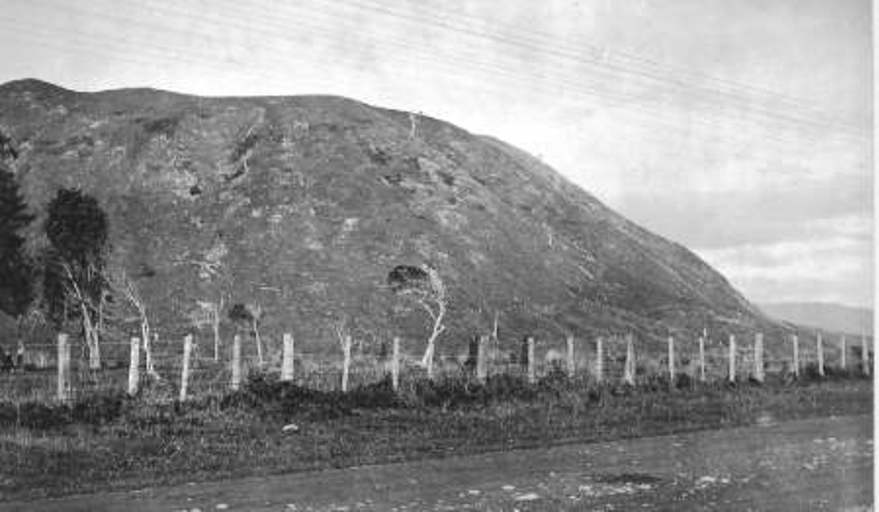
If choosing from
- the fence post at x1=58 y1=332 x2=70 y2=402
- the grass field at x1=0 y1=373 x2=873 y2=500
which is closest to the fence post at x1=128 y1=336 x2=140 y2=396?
the grass field at x1=0 y1=373 x2=873 y2=500

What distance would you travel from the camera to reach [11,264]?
54594mm

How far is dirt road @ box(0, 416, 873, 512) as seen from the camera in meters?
11.2

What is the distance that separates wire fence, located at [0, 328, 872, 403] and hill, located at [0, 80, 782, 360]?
541 cm

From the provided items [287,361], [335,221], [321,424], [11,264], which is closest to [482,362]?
[287,361]

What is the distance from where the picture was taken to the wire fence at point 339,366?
73.6 ft

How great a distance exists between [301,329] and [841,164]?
47.2 meters

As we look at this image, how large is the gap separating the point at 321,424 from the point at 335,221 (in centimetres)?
6017

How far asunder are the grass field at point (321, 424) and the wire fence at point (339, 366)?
1.25 m

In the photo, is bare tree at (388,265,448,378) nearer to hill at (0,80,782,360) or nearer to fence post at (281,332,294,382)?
hill at (0,80,782,360)

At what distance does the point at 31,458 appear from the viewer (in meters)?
13.5

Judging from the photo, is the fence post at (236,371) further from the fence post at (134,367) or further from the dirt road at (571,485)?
the dirt road at (571,485)

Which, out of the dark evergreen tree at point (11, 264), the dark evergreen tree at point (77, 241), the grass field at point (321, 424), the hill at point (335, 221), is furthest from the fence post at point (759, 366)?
the dark evergreen tree at point (11, 264)

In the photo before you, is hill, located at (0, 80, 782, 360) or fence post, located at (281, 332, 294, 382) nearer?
fence post, located at (281, 332, 294, 382)

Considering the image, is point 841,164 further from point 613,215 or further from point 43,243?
point 613,215
